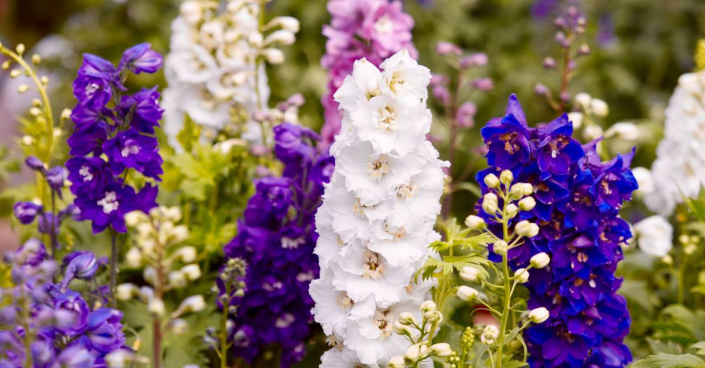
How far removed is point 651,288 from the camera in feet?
9.63

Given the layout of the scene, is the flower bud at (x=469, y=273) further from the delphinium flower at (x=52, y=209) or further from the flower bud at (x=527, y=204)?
the delphinium flower at (x=52, y=209)

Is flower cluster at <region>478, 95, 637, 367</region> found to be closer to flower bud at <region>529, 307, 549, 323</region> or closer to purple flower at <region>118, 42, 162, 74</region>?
flower bud at <region>529, 307, 549, 323</region>

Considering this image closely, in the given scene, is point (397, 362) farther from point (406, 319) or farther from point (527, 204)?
point (527, 204)

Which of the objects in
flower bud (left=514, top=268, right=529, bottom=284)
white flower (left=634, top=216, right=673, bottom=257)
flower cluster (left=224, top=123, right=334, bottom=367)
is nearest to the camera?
flower bud (left=514, top=268, right=529, bottom=284)

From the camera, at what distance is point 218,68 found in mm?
2758

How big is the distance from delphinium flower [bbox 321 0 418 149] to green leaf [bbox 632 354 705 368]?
119 centimetres

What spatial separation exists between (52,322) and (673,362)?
1342 millimetres

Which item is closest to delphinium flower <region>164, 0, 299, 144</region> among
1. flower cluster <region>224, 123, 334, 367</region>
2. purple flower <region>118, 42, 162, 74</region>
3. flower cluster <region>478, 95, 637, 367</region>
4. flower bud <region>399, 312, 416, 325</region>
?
flower cluster <region>224, 123, 334, 367</region>

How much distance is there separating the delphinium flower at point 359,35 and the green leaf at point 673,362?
3.91ft

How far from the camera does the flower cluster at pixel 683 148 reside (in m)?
2.71

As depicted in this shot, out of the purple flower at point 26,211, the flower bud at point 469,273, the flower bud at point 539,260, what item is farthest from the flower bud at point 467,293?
the purple flower at point 26,211

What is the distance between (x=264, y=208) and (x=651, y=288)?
1.63 meters

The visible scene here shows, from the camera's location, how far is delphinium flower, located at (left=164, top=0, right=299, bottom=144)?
2.71m

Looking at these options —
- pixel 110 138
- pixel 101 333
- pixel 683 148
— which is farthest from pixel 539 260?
pixel 683 148
